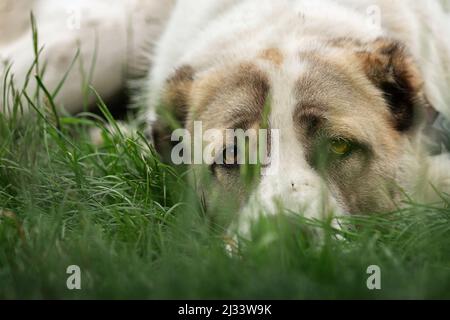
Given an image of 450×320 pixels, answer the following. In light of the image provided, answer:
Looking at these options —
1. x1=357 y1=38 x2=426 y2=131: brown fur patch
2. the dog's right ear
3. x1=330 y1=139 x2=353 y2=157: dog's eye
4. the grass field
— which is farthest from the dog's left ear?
the dog's right ear

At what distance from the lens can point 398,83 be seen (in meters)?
3.42

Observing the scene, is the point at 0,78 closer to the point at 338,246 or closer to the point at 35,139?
the point at 35,139

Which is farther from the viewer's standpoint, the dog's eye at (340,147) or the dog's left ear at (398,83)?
the dog's left ear at (398,83)

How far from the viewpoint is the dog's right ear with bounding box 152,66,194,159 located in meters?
3.65

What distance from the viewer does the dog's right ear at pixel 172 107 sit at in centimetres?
365

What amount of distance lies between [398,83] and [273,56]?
529 millimetres

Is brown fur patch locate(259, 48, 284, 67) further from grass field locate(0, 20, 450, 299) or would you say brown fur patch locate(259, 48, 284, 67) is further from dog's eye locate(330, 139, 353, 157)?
grass field locate(0, 20, 450, 299)

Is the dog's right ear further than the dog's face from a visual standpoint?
Yes

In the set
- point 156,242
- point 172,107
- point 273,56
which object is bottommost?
point 156,242

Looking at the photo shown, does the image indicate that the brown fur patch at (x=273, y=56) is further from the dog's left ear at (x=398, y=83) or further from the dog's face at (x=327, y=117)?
the dog's left ear at (x=398, y=83)

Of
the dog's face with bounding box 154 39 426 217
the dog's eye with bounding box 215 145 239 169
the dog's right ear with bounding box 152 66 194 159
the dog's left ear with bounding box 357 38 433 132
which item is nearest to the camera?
the dog's face with bounding box 154 39 426 217

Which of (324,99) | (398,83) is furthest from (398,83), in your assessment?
(324,99)

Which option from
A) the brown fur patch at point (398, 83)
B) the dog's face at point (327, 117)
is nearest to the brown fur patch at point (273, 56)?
the dog's face at point (327, 117)

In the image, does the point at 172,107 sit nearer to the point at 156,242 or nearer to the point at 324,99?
the point at 324,99
